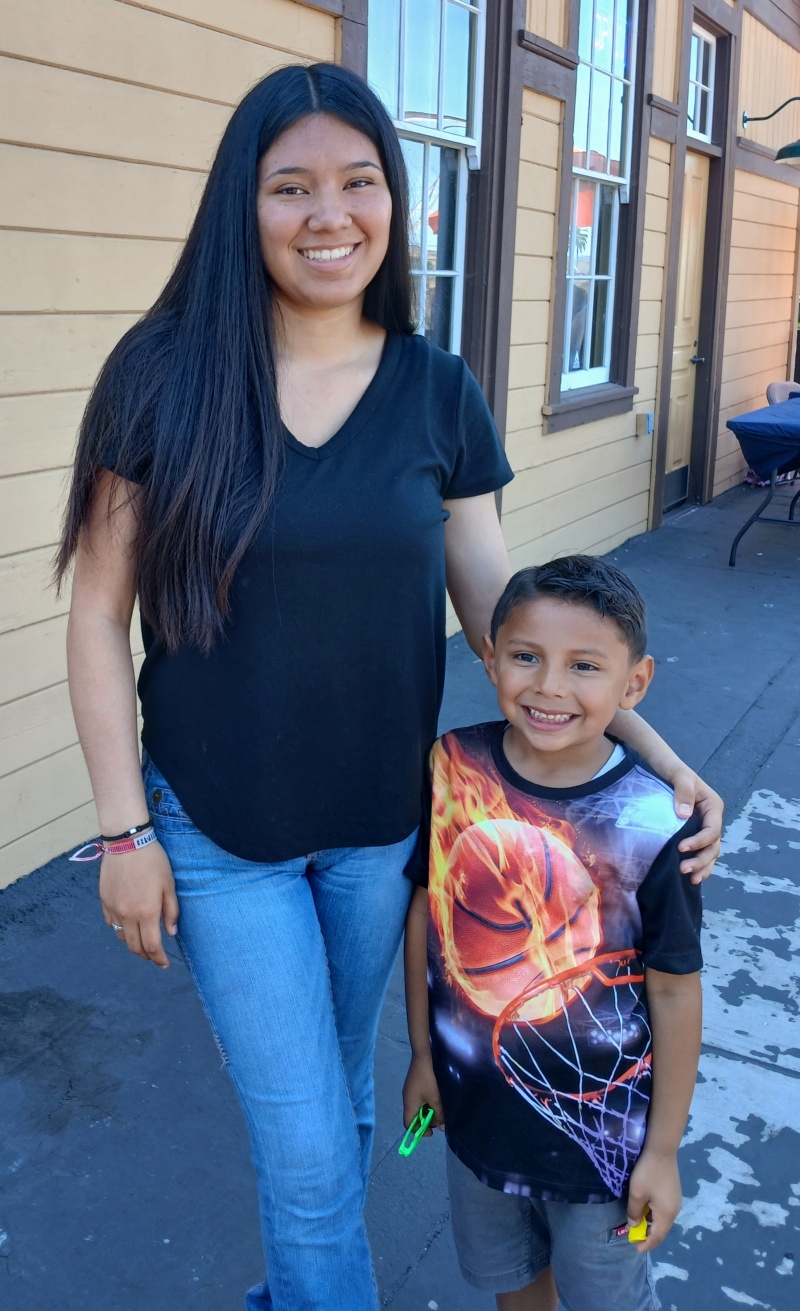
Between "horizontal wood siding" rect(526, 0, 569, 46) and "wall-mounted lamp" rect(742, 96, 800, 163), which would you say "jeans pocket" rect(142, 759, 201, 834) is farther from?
"wall-mounted lamp" rect(742, 96, 800, 163)

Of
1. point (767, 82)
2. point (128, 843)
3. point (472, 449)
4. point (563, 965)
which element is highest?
point (767, 82)

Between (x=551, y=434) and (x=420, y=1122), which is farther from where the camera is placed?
(x=551, y=434)

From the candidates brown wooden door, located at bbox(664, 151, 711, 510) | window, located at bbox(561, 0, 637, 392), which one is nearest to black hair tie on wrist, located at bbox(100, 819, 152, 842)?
window, located at bbox(561, 0, 637, 392)

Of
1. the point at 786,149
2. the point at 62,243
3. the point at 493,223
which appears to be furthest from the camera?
the point at 786,149

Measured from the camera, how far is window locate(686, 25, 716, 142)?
859cm

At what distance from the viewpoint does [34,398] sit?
3143 millimetres

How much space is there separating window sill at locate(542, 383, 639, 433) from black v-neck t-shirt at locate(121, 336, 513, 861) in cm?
494

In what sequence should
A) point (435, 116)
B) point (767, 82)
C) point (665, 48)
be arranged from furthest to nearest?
1. point (767, 82)
2. point (665, 48)
3. point (435, 116)

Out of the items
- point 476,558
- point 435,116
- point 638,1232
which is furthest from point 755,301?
point 638,1232

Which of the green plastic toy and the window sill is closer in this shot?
the green plastic toy

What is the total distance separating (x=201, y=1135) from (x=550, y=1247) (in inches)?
38.2

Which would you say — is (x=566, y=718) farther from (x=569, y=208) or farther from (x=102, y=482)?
(x=569, y=208)

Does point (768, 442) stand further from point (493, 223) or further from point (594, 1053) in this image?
point (594, 1053)

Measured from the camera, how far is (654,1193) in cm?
149
